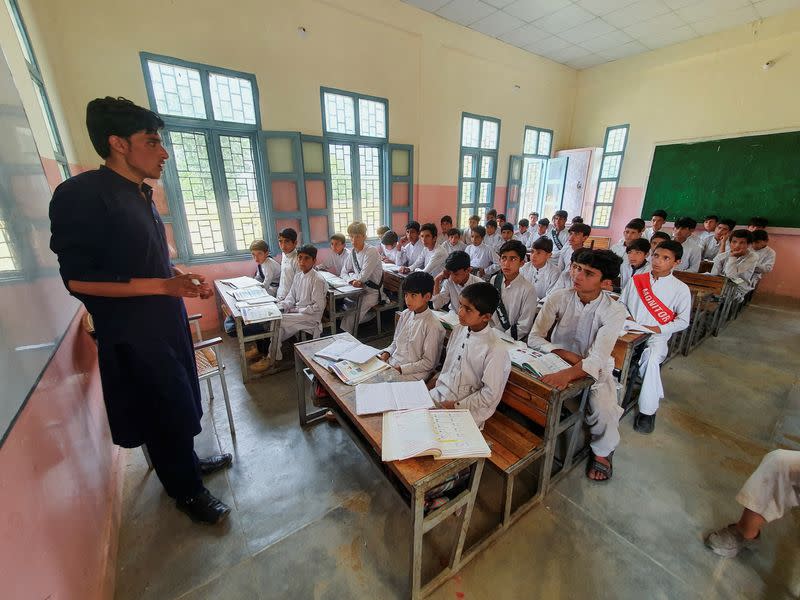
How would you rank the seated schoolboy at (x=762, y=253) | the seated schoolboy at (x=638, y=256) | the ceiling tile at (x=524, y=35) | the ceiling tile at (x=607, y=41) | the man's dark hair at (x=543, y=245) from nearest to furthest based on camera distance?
the seated schoolboy at (x=638, y=256) → the man's dark hair at (x=543, y=245) → the seated schoolboy at (x=762, y=253) → the ceiling tile at (x=524, y=35) → the ceiling tile at (x=607, y=41)

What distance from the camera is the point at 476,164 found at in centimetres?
694

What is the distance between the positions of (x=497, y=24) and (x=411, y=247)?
4265 millimetres

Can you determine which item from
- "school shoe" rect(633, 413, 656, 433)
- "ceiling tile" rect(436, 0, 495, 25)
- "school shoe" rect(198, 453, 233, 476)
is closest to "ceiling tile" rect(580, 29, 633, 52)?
"ceiling tile" rect(436, 0, 495, 25)

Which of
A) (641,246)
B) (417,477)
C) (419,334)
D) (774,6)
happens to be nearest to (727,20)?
(774,6)

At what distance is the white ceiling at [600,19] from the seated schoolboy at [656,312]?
4.76 meters

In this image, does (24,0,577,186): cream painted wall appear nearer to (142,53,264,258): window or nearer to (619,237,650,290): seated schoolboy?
(142,53,264,258): window

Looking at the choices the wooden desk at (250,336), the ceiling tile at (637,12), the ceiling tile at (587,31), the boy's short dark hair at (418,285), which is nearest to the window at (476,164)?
the ceiling tile at (587,31)

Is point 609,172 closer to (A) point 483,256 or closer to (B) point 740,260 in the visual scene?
(B) point 740,260

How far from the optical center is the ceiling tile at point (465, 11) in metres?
5.12

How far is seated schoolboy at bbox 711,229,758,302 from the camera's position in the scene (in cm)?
454

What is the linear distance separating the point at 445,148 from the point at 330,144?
2.34 meters

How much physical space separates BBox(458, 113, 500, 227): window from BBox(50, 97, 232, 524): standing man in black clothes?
6.08m

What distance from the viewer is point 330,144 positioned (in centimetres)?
512

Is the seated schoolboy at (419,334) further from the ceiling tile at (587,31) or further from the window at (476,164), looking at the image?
the ceiling tile at (587,31)
